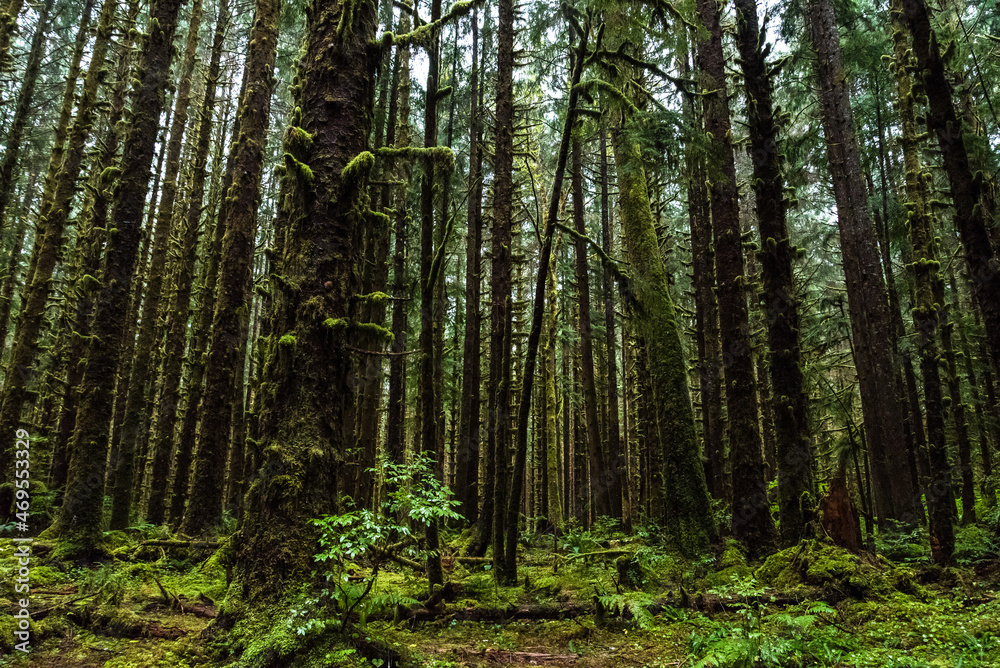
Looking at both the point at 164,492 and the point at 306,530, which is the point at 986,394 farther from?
the point at 164,492

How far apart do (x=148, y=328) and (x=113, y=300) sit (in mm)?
4793

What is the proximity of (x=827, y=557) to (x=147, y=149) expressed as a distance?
12.5 meters

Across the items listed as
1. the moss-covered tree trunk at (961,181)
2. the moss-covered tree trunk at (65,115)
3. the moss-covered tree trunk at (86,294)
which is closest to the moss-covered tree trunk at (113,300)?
the moss-covered tree trunk at (86,294)

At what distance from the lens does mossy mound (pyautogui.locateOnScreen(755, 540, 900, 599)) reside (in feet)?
20.8

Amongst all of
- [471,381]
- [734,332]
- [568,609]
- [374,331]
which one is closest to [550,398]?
[471,381]

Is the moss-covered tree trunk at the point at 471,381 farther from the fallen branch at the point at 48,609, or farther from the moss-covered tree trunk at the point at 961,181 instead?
the moss-covered tree trunk at the point at 961,181

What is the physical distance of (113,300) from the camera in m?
8.33

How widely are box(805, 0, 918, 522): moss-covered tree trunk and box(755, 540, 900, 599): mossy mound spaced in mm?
5652

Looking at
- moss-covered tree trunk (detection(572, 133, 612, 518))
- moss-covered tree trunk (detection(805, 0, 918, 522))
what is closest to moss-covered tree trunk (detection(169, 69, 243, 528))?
moss-covered tree trunk (detection(572, 133, 612, 518))

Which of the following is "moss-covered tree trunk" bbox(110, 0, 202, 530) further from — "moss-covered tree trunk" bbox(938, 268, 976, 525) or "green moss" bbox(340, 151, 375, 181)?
"moss-covered tree trunk" bbox(938, 268, 976, 525)

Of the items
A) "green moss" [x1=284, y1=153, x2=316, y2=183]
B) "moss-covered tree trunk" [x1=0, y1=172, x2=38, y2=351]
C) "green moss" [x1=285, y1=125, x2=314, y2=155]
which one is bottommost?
"green moss" [x1=284, y1=153, x2=316, y2=183]

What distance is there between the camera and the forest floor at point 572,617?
4668 mm

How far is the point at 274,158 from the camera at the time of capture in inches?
756

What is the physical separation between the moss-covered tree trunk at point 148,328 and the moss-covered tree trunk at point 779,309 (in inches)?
480
